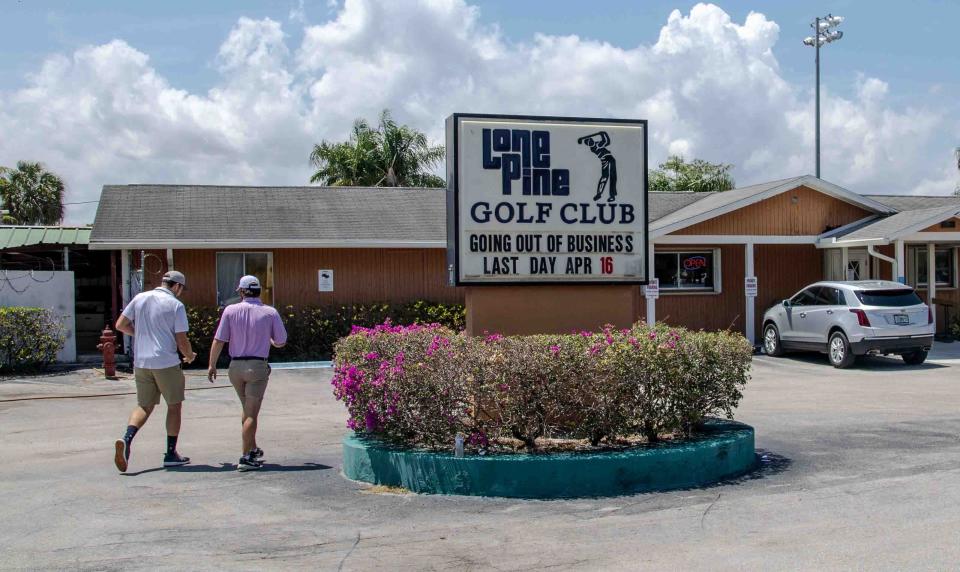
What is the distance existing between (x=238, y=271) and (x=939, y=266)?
17.0 meters

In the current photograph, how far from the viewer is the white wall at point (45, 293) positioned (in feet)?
58.1

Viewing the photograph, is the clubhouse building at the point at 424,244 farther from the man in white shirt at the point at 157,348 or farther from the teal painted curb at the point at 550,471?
the teal painted curb at the point at 550,471

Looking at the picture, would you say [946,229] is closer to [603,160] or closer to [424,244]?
[424,244]

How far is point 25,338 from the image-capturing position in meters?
17.0

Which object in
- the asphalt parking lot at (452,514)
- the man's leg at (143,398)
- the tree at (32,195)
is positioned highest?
the tree at (32,195)

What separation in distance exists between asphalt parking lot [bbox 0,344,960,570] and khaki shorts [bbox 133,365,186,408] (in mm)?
643

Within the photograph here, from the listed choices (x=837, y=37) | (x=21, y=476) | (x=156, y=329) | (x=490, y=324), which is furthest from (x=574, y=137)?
(x=837, y=37)

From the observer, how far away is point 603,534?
6.37 metres

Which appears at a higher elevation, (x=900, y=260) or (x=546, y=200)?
(x=546, y=200)

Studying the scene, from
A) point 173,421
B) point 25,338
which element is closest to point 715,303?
point 25,338

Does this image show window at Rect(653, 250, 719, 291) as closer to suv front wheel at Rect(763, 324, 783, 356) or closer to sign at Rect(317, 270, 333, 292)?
suv front wheel at Rect(763, 324, 783, 356)

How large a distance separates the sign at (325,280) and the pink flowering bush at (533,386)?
1233 centimetres

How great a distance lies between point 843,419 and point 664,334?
4.30m

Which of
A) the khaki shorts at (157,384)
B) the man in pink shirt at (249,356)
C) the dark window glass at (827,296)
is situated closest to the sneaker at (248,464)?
the man in pink shirt at (249,356)
